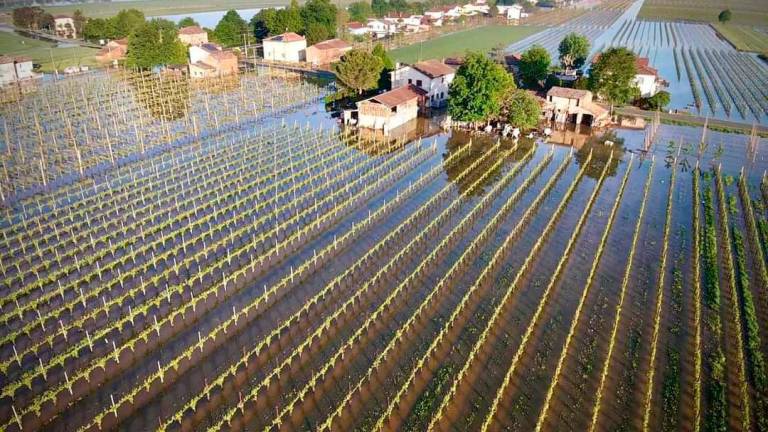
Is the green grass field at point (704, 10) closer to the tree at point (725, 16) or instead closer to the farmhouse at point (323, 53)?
the tree at point (725, 16)

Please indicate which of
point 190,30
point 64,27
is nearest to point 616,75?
point 190,30

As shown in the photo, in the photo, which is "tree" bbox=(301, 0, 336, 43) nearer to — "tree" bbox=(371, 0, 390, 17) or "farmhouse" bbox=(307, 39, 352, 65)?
"farmhouse" bbox=(307, 39, 352, 65)

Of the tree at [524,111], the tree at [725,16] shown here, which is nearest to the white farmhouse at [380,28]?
the tree at [524,111]

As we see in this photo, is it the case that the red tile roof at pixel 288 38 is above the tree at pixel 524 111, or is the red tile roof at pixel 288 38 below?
above

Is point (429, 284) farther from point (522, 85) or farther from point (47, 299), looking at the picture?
point (522, 85)

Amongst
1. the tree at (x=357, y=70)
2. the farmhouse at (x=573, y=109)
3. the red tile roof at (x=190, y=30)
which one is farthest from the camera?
the red tile roof at (x=190, y=30)

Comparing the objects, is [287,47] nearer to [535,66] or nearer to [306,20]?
[306,20]

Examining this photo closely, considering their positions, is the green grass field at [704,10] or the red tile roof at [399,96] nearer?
the red tile roof at [399,96]
